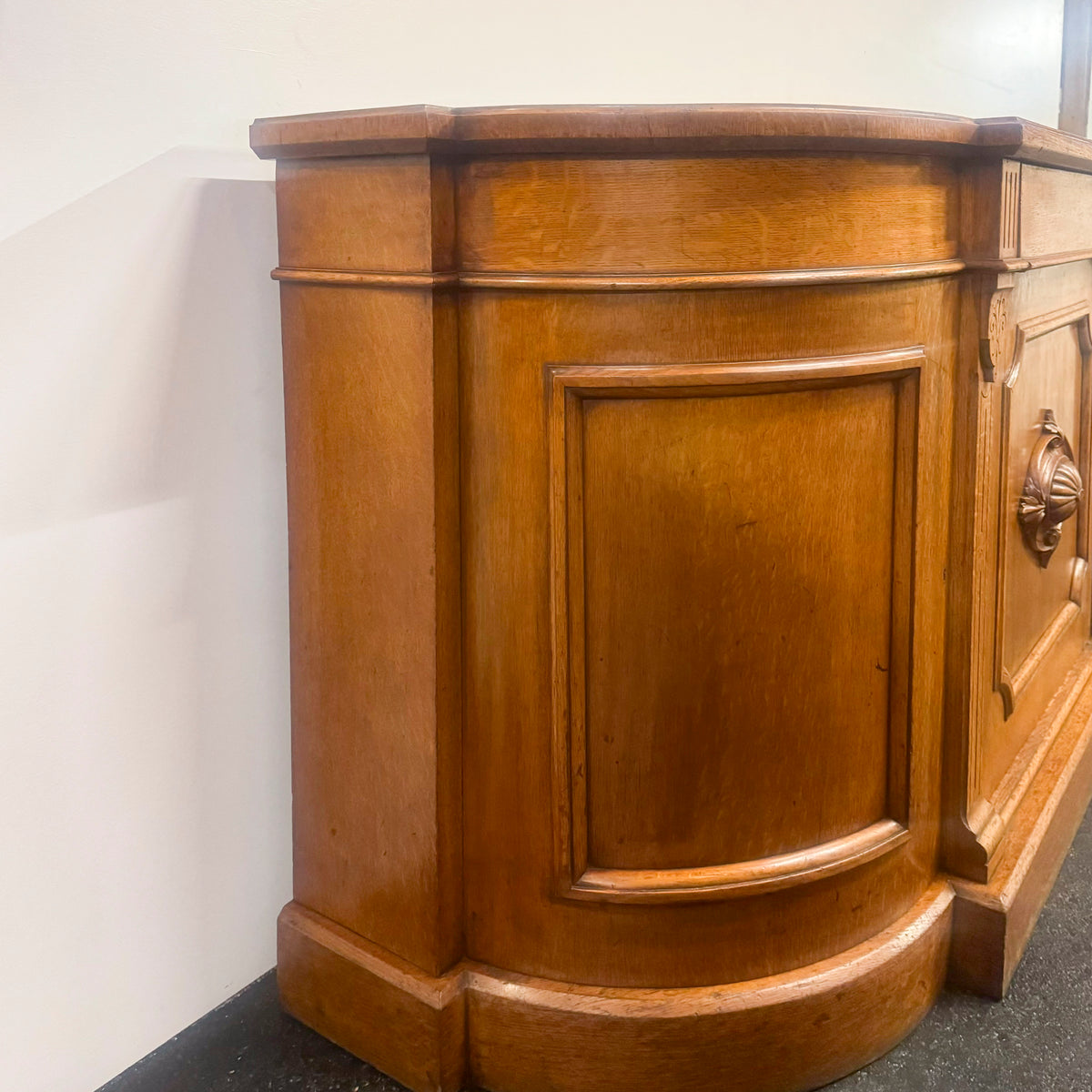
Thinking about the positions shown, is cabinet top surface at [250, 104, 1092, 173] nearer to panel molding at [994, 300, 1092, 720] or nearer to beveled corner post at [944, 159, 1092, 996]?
beveled corner post at [944, 159, 1092, 996]

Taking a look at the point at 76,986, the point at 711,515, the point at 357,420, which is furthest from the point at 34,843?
the point at 711,515

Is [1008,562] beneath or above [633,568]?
beneath

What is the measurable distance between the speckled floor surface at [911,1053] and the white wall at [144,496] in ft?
0.14

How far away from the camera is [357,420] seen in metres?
1.38

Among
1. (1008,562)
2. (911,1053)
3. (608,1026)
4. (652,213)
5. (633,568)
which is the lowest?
(911,1053)

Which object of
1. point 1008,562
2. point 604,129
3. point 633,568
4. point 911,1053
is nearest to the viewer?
point 604,129

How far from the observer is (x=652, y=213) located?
49.4 inches

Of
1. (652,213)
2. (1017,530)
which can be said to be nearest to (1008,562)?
(1017,530)

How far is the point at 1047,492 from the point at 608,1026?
1.04m

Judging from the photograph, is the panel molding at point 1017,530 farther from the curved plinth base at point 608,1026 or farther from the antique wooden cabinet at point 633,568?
the curved plinth base at point 608,1026

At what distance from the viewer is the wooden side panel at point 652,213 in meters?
1.25

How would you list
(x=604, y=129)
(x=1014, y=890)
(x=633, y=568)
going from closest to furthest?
(x=604, y=129), (x=633, y=568), (x=1014, y=890)

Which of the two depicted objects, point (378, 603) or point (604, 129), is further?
point (378, 603)

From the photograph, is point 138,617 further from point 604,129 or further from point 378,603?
point 604,129
